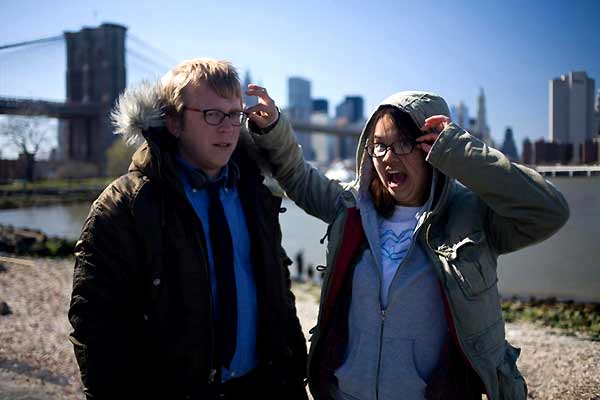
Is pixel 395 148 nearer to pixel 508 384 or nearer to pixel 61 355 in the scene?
pixel 508 384

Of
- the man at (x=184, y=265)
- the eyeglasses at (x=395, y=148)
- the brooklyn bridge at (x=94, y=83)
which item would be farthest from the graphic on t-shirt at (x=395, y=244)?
the brooklyn bridge at (x=94, y=83)

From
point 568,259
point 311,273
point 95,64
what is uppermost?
point 95,64

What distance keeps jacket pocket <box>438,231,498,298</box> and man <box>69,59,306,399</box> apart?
0.66 m

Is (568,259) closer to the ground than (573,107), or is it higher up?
closer to the ground

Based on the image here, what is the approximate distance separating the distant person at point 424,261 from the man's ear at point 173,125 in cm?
68

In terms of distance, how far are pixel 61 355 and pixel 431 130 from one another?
12.4 feet

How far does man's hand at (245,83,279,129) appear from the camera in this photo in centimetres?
206

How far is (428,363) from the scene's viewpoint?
1655mm

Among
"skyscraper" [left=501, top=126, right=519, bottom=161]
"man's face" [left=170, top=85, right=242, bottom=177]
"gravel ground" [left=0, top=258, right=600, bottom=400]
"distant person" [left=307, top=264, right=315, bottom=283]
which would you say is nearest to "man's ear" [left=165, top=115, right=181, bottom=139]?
"man's face" [left=170, top=85, right=242, bottom=177]

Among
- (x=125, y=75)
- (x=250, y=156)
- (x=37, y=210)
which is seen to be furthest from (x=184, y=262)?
(x=125, y=75)

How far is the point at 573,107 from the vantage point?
3.78 meters

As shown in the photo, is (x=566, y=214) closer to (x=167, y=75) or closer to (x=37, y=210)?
(x=167, y=75)

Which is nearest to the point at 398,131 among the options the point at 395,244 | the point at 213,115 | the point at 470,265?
the point at 395,244

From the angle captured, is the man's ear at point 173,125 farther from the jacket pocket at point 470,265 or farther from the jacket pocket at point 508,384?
the jacket pocket at point 508,384
